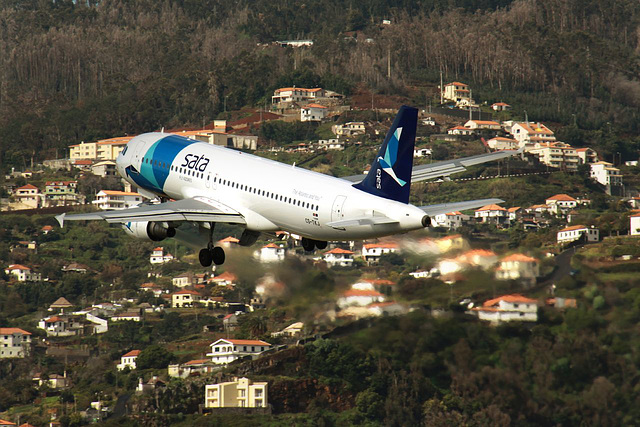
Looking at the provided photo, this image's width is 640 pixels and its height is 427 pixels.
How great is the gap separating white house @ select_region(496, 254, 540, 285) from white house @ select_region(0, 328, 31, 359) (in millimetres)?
101173

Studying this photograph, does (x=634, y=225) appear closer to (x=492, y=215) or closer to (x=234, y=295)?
(x=492, y=215)

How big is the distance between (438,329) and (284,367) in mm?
58348

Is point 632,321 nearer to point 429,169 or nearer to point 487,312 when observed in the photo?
point 487,312

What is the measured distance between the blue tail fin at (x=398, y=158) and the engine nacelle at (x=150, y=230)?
1290 cm

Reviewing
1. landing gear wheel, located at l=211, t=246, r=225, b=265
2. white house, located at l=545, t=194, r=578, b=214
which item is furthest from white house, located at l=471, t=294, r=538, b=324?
white house, located at l=545, t=194, r=578, b=214

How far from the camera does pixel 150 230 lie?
6278 cm

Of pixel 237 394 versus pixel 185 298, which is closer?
pixel 237 394

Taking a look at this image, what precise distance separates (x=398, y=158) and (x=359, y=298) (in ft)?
33.6

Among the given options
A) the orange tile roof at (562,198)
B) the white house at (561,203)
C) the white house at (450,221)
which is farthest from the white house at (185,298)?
the orange tile roof at (562,198)

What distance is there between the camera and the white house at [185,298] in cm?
15988

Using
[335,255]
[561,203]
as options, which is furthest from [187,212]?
[561,203]

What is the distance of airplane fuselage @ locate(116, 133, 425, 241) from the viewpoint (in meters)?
54.7

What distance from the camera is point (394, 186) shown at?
54.7 metres

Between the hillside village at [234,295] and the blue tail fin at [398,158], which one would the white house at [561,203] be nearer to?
the hillside village at [234,295]
